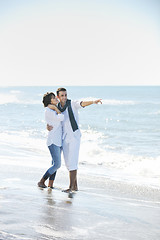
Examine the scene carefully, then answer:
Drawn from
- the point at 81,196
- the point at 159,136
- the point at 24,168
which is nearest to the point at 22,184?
the point at 81,196

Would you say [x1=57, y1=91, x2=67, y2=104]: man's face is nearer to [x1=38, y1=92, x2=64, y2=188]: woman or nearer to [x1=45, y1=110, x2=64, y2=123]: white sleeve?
[x1=38, y1=92, x2=64, y2=188]: woman

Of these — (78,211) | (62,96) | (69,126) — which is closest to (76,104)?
(62,96)

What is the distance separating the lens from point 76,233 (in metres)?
3.13

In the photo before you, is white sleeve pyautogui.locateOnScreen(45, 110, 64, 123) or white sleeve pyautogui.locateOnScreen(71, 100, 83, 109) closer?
white sleeve pyautogui.locateOnScreen(45, 110, 64, 123)

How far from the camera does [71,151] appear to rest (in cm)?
556

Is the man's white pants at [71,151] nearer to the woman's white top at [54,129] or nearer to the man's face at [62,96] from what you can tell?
the woman's white top at [54,129]

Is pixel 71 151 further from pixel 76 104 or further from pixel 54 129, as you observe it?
pixel 76 104

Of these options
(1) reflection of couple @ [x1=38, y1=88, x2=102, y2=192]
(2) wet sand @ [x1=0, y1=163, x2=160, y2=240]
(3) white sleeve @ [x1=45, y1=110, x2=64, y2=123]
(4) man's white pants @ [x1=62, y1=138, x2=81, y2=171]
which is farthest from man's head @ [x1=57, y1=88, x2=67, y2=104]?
(2) wet sand @ [x1=0, y1=163, x2=160, y2=240]

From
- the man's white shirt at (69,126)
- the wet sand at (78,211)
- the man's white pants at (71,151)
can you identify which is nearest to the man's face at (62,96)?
the man's white shirt at (69,126)

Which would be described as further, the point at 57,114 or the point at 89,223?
the point at 57,114

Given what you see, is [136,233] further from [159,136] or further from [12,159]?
[159,136]

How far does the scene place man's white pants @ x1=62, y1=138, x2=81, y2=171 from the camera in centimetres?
554

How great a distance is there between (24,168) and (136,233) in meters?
4.08

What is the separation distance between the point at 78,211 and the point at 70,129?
1.75 m
